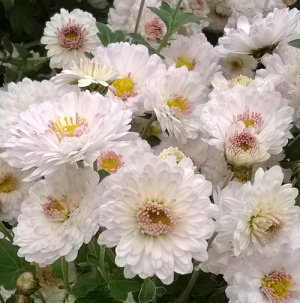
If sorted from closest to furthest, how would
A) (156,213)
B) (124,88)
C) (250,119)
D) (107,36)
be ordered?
(156,213) < (250,119) < (124,88) < (107,36)

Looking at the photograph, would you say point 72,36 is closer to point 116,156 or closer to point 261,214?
point 116,156

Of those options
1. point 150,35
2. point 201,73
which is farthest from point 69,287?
point 150,35

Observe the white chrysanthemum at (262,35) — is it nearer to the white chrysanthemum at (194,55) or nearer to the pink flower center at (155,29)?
the white chrysanthemum at (194,55)

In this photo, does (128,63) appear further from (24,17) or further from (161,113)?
(24,17)

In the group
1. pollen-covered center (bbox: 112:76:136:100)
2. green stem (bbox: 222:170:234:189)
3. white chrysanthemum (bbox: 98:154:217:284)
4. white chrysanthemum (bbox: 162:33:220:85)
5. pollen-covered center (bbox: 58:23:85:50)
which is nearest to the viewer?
white chrysanthemum (bbox: 98:154:217:284)

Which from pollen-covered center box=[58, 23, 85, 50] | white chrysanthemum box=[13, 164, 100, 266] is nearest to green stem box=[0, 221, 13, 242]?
white chrysanthemum box=[13, 164, 100, 266]

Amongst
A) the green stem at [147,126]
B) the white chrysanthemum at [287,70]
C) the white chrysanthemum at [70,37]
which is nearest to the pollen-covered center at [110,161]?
the green stem at [147,126]

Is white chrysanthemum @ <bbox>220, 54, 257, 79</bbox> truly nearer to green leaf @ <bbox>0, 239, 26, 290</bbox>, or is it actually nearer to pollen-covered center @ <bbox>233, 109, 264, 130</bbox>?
pollen-covered center @ <bbox>233, 109, 264, 130</bbox>

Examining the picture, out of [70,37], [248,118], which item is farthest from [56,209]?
[70,37]
